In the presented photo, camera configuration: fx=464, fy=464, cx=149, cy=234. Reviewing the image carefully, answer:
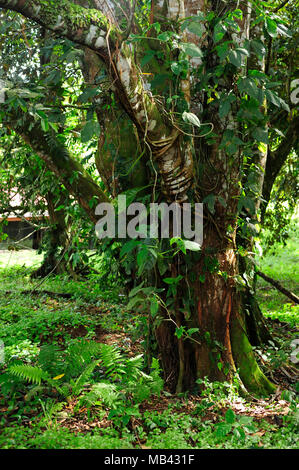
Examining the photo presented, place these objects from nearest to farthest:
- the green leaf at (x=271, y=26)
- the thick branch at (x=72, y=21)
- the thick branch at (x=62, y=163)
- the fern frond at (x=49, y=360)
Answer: the thick branch at (x=72, y=21) < the green leaf at (x=271, y=26) < the fern frond at (x=49, y=360) < the thick branch at (x=62, y=163)

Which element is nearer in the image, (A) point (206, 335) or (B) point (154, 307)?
(B) point (154, 307)

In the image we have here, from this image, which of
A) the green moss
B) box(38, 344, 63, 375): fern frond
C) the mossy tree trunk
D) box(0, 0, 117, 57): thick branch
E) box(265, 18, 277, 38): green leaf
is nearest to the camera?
box(0, 0, 117, 57): thick branch

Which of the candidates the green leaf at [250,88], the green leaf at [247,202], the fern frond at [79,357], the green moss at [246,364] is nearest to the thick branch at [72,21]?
the green leaf at [250,88]

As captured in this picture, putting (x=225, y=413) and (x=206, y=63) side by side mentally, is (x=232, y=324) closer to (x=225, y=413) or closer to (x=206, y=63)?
(x=225, y=413)

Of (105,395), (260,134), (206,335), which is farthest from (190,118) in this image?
(105,395)

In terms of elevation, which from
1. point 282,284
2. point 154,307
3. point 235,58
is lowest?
point 282,284

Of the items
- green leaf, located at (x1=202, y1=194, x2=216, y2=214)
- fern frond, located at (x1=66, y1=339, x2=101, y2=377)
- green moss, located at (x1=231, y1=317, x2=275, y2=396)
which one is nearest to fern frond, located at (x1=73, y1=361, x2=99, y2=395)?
fern frond, located at (x1=66, y1=339, x2=101, y2=377)

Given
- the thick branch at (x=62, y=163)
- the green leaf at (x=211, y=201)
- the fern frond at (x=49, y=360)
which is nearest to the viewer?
the green leaf at (x=211, y=201)

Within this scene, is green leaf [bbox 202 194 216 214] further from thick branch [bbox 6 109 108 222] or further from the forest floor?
thick branch [bbox 6 109 108 222]

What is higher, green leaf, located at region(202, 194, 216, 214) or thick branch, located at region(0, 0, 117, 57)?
thick branch, located at region(0, 0, 117, 57)

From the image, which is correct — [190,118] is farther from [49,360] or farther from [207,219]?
[49,360]

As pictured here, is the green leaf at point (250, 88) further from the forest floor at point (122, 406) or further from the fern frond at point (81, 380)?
the fern frond at point (81, 380)

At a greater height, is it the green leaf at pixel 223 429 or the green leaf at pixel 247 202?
the green leaf at pixel 247 202

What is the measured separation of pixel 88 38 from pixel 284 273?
8428 mm
